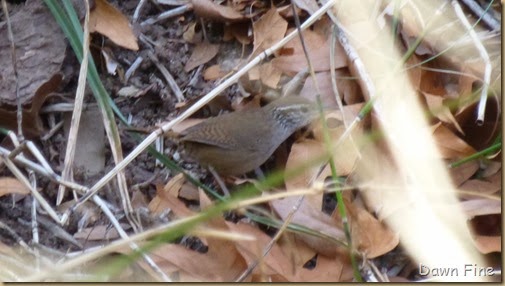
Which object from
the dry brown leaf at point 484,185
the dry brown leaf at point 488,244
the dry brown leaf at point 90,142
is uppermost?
the dry brown leaf at point 90,142

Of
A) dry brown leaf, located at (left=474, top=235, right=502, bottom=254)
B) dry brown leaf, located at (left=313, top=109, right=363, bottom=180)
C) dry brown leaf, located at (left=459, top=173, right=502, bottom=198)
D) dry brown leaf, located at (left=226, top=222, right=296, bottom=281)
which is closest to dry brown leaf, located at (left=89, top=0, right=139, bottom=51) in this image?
dry brown leaf, located at (left=313, top=109, right=363, bottom=180)

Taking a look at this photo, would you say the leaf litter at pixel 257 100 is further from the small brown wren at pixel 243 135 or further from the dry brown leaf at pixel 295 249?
the small brown wren at pixel 243 135

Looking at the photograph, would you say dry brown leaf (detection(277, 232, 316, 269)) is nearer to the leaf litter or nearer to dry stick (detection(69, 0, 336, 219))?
the leaf litter

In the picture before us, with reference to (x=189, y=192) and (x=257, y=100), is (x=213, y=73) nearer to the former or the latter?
(x=257, y=100)

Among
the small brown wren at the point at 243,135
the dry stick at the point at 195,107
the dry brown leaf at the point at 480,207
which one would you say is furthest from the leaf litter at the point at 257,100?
the dry stick at the point at 195,107

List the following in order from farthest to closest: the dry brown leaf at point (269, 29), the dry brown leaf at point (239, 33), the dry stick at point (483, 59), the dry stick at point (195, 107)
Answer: the dry brown leaf at point (239, 33) < the dry brown leaf at point (269, 29) < the dry stick at point (483, 59) < the dry stick at point (195, 107)

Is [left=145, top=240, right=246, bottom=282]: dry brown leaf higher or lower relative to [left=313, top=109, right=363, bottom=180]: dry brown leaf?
lower

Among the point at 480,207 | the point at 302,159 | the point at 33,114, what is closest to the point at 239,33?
the point at 302,159

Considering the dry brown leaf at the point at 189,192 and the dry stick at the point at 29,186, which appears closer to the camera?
the dry stick at the point at 29,186
